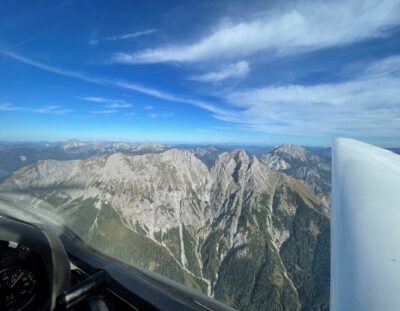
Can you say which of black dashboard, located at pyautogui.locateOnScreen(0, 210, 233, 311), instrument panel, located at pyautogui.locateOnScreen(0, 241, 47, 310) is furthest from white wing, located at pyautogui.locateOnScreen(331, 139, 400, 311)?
instrument panel, located at pyautogui.locateOnScreen(0, 241, 47, 310)

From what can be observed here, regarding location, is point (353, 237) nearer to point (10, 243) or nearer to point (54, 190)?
point (10, 243)

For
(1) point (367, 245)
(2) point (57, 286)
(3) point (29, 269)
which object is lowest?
(2) point (57, 286)

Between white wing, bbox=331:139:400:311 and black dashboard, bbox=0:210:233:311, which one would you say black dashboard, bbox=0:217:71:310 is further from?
white wing, bbox=331:139:400:311

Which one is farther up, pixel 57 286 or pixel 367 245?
pixel 367 245

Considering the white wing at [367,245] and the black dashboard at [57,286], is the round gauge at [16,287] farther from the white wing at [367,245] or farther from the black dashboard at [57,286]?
the white wing at [367,245]

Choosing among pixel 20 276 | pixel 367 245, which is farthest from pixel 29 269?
pixel 367 245

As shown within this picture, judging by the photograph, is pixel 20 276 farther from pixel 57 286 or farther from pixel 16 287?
pixel 57 286

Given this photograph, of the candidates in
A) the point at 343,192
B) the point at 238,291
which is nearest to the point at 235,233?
the point at 238,291
